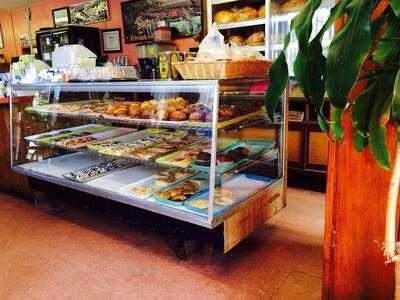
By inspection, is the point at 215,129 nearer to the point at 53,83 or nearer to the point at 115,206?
the point at 115,206

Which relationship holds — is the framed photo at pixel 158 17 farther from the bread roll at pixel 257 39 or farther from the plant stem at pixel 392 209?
the plant stem at pixel 392 209

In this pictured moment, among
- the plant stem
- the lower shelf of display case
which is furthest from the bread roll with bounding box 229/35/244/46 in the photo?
the plant stem

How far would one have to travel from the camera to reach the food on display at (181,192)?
2271 millimetres

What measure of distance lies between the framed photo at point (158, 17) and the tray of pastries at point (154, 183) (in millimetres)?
3085

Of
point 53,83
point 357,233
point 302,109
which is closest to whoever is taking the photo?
point 357,233

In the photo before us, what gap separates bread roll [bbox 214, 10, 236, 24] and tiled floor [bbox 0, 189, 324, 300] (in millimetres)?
2393

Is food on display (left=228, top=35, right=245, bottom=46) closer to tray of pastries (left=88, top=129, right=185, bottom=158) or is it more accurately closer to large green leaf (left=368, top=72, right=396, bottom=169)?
tray of pastries (left=88, top=129, right=185, bottom=158)

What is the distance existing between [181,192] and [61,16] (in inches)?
243

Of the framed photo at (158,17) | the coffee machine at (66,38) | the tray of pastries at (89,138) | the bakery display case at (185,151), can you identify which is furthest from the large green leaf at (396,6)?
the coffee machine at (66,38)

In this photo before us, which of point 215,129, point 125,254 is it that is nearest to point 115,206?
point 125,254

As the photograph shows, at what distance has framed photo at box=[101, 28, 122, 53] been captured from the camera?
20.7ft

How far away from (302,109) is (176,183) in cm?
202

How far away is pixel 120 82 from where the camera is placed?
2.39 metres

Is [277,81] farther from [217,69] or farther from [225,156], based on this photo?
[225,156]
